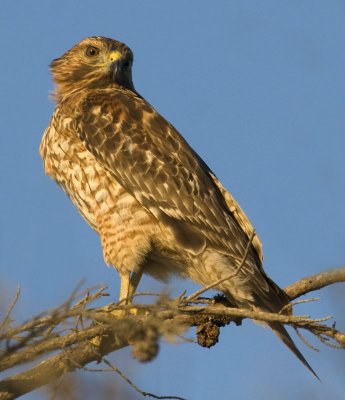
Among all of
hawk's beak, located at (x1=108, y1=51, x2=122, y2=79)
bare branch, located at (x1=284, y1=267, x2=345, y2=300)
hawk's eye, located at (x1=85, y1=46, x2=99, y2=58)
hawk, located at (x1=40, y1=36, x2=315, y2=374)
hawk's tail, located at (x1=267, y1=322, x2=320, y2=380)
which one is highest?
hawk's eye, located at (x1=85, y1=46, x2=99, y2=58)

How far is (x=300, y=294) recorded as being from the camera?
6344 millimetres

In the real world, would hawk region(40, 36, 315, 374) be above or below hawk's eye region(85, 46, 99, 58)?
below

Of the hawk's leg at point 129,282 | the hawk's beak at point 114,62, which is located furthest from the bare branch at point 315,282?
the hawk's beak at point 114,62

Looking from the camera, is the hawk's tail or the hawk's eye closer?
the hawk's tail

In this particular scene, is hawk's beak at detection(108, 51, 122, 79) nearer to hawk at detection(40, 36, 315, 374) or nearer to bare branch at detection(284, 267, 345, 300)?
hawk at detection(40, 36, 315, 374)

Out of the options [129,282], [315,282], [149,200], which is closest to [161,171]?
[149,200]

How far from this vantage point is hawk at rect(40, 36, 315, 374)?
22.1 ft

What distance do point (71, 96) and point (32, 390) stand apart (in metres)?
3.40

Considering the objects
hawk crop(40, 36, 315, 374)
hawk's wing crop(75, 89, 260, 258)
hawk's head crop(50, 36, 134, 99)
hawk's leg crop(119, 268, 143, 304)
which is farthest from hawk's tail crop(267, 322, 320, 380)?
hawk's head crop(50, 36, 134, 99)

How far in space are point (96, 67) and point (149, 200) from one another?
6.70 feet

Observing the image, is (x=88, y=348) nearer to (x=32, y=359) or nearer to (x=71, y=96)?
(x=32, y=359)

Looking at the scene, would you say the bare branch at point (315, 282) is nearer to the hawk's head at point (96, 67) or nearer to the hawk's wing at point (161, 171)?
the hawk's wing at point (161, 171)

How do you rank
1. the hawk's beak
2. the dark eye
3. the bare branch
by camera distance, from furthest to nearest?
the dark eye, the hawk's beak, the bare branch

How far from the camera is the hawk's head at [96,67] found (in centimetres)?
829
